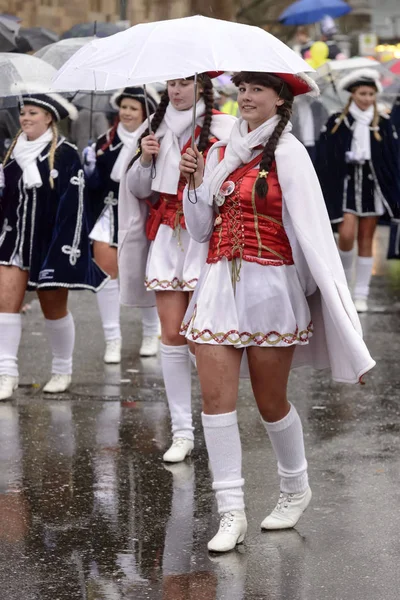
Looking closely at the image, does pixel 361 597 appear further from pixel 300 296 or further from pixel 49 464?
pixel 49 464

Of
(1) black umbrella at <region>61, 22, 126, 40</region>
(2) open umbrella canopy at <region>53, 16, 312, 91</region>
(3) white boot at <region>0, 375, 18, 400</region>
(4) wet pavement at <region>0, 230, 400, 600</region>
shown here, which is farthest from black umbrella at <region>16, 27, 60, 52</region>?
(2) open umbrella canopy at <region>53, 16, 312, 91</region>

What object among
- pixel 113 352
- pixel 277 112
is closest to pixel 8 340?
pixel 113 352

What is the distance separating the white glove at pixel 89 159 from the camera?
9398 millimetres

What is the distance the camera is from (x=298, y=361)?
580 centimetres

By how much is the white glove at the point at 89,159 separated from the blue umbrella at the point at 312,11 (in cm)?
1210

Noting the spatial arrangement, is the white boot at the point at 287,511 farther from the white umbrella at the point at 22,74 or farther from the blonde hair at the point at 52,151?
the blonde hair at the point at 52,151

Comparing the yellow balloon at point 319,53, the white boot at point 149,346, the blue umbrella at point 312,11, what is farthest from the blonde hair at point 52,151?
the blue umbrella at point 312,11

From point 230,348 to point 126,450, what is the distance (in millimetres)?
1843

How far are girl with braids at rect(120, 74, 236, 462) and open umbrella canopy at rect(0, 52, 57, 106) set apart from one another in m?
1.02

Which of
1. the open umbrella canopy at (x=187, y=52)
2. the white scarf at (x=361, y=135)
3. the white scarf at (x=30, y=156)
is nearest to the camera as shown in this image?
the open umbrella canopy at (x=187, y=52)

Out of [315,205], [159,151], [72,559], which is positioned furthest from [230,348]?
[159,151]

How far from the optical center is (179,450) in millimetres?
6930

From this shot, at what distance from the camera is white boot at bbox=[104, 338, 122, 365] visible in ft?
31.7

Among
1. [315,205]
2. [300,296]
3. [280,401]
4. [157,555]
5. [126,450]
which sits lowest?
[126,450]
